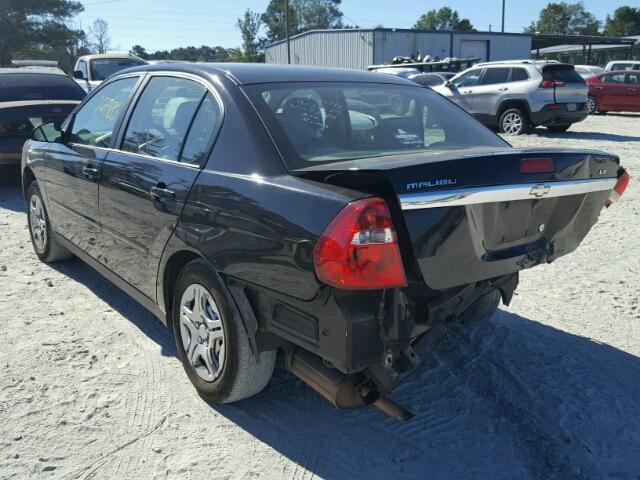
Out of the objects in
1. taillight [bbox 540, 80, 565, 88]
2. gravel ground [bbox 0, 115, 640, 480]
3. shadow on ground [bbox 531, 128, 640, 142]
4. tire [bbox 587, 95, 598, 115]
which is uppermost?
taillight [bbox 540, 80, 565, 88]

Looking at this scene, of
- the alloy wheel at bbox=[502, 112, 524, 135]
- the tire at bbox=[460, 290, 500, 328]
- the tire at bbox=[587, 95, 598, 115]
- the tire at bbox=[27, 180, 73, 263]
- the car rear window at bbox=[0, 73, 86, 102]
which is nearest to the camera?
the tire at bbox=[460, 290, 500, 328]

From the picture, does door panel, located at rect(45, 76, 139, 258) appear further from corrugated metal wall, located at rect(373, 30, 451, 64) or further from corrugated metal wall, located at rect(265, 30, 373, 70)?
corrugated metal wall, located at rect(373, 30, 451, 64)

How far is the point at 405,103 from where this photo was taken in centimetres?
364

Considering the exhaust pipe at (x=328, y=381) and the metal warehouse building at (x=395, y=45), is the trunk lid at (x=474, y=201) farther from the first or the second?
the metal warehouse building at (x=395, y=45)

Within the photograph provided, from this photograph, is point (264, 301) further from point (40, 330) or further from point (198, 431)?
point (40, 330)

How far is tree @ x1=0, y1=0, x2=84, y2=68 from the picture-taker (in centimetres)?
5050

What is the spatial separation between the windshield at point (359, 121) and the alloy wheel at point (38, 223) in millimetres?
3087

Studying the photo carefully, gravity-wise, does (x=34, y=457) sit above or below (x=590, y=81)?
below

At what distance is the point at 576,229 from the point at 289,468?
1820mm

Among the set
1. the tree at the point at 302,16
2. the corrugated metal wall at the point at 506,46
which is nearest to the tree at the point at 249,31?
the tree at the point at 302,16

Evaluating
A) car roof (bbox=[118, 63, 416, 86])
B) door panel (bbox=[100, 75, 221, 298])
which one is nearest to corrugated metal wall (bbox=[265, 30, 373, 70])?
car roof (bbox=[118, 63, 416, 86])

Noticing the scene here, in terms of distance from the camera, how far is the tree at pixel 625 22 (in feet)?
269

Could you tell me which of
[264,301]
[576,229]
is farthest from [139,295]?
[576,229]

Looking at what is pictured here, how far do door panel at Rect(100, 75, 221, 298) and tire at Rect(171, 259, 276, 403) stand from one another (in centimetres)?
32
